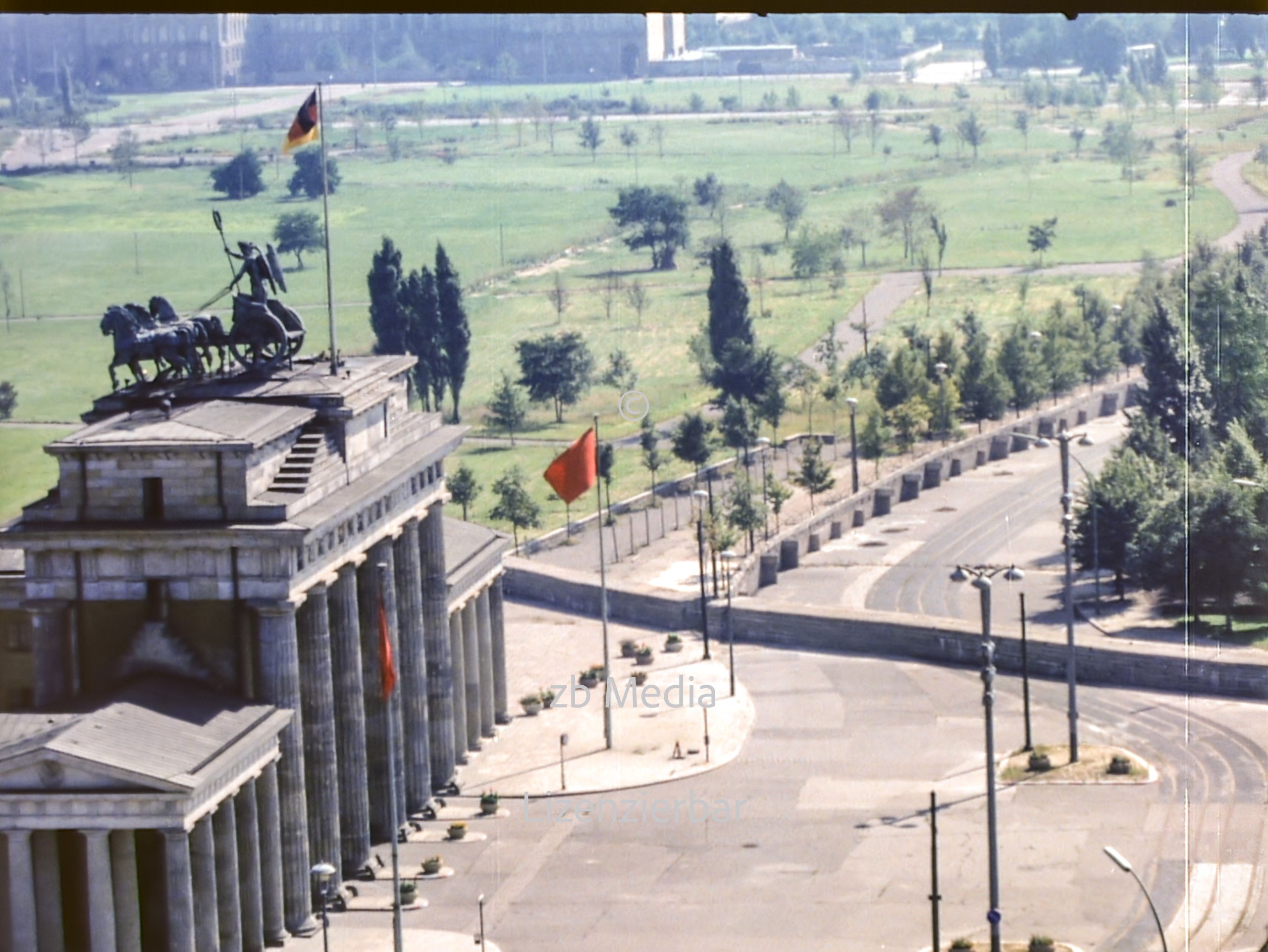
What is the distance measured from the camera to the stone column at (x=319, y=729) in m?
75.4

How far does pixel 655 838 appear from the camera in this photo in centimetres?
8331

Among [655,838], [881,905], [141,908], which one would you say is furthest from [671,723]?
[141,908]

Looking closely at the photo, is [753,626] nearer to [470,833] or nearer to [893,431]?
[470,833]

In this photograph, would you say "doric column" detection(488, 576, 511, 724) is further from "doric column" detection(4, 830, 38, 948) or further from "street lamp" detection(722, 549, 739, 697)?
"doric column" detection(4, 830, 38, 948)

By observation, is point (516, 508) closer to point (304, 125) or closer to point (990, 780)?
point (304, 125)

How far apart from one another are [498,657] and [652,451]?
44.2 meters

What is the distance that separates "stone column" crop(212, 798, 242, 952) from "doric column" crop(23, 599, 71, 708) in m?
6.49

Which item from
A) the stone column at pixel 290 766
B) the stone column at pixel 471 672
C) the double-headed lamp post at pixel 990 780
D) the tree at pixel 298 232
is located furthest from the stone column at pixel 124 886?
Answer: the tree at pixel 298 232

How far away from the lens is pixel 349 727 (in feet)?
260

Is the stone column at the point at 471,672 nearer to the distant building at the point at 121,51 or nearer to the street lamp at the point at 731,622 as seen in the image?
the street lamp at the point at 731,622

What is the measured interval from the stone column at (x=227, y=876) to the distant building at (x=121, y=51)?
68.4 metres

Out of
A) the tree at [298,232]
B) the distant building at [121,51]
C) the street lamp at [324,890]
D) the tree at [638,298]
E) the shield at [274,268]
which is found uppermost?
the distant building at [121,51]

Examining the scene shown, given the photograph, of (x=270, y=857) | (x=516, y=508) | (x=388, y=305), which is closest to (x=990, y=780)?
(x=270, y=857)

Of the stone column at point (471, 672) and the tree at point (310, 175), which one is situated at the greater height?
the tree at point (310, 175)
